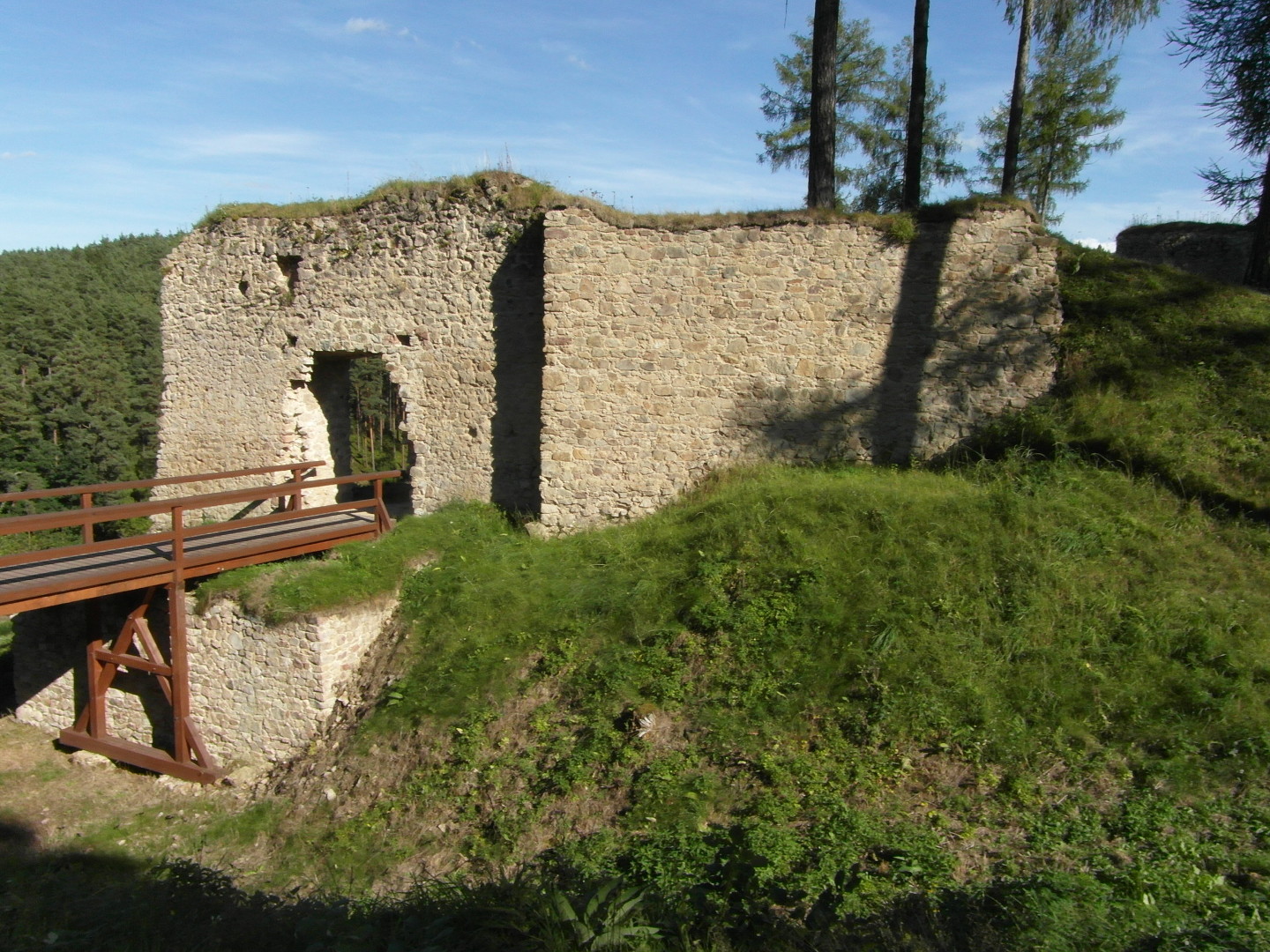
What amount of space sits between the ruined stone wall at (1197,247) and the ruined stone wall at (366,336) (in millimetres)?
10197

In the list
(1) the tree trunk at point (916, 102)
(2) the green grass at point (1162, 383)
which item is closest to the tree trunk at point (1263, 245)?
(2) the green grass at point (1162, 383)

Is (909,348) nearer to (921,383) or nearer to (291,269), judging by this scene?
(921,383)

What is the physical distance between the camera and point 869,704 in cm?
648

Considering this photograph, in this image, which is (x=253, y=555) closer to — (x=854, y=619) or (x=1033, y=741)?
(x=854, y=619)

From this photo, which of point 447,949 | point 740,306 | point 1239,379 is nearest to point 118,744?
point 447,949

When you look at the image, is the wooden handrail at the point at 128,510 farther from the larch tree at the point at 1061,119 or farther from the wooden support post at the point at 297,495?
the larch tree at the point at 1061,119

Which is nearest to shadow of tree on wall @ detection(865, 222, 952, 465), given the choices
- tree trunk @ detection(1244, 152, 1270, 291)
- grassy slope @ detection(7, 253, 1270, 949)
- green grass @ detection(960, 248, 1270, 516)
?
grassy slope @ detection(7, 253, 1270, 949)

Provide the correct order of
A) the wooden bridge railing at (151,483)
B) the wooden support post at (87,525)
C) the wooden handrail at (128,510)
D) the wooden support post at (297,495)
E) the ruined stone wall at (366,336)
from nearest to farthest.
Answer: the wooden handrail at (128,510) < the wooden support post at (87,525) < the wooden bridge railing at (151,483) < the ruined stone wall at (366,336) < the wooden support post at (297,495)

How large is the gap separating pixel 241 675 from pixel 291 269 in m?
6.43

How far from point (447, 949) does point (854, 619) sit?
4540 millimetres

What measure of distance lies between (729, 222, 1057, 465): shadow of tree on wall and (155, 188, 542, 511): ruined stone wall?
3491 mm

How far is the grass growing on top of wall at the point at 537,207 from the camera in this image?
391 inches

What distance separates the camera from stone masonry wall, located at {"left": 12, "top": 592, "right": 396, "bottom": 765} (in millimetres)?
8867

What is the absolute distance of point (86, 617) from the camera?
9648 millimetres
